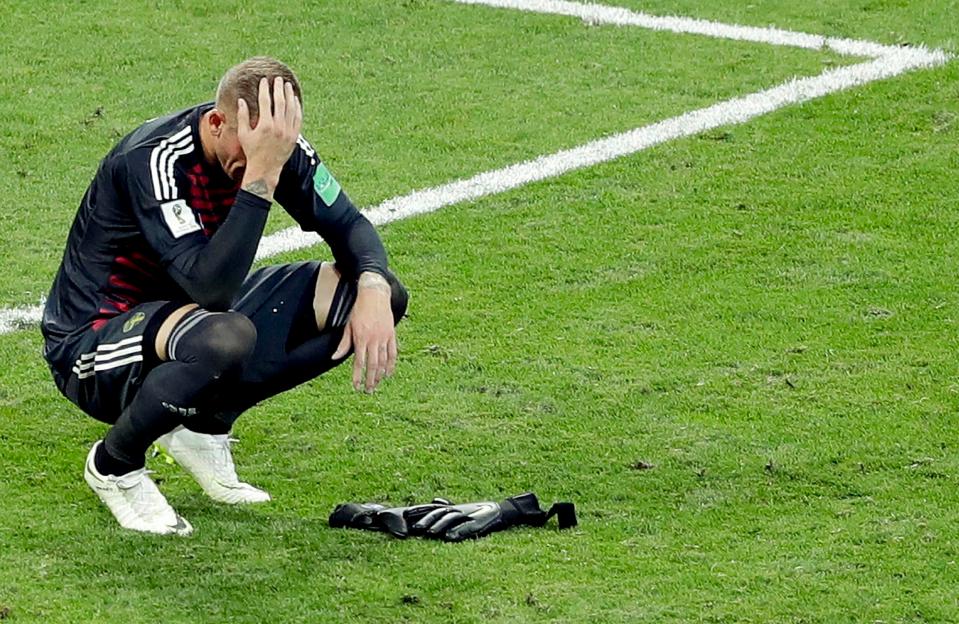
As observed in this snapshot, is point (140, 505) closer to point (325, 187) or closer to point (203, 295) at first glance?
point (203, 295)

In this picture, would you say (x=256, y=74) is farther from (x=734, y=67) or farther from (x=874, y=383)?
(x=734, y=67)

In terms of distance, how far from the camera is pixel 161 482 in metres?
5.16

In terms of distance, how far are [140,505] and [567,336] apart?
1833mm

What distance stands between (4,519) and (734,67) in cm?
487

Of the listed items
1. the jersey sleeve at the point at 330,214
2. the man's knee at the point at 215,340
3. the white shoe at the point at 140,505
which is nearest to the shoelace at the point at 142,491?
the white shoe at the point at 140,505

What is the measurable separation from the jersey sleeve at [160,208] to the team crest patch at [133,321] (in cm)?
19

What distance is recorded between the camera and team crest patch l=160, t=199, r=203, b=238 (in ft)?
14.9

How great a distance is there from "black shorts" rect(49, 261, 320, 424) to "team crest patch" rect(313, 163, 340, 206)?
184mm

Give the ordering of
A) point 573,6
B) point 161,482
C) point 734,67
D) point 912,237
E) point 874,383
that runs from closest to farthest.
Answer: point 161,482
point 874,383
point 912,237
point 734,67
point 573,6

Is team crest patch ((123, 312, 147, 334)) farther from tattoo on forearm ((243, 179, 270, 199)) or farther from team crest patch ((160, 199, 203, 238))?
tattoo on forearm ((243, 179, 270, 199))

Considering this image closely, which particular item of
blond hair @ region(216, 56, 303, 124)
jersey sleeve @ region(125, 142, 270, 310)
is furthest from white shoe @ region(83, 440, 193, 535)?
blond hair @ region(216, 56, 303, 124)

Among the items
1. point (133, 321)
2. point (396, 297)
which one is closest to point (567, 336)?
point (396, 297)

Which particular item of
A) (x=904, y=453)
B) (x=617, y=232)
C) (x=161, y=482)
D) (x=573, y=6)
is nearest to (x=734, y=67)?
(x=573, y=6)

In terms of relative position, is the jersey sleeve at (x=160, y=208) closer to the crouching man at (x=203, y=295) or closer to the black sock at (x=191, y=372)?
the crouching man at (x=203, y=295)
